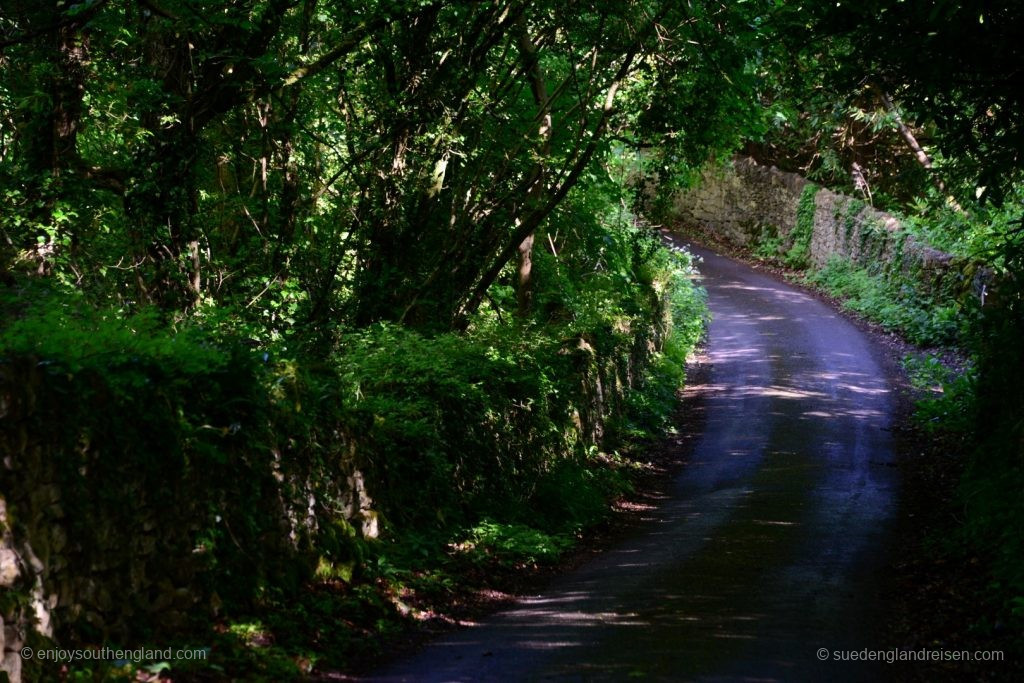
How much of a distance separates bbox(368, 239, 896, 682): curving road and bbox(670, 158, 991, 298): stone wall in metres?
5.64

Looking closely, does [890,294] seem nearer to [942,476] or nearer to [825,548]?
[942,476]

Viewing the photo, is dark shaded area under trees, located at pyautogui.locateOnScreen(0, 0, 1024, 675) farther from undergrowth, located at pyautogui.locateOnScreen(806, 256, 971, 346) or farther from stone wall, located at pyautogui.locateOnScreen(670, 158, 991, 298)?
undergrowth, located at pyautogui.locateOnScreen(806, 256, 971, 346)

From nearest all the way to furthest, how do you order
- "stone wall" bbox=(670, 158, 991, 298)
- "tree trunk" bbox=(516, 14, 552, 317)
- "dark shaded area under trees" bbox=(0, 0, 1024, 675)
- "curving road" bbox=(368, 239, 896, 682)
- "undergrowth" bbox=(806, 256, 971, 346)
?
"dark shaded area under trees" bbox=(0, 0, 1024, 675), "curving road" bbox=(368, 239, 896, 682), "tree trunk" bbox=(516, 14, 552, 317), "undergrowth" bbox=(806, 256, 971, 346), "stone wall" bbox=(670, 158, 991, 298)

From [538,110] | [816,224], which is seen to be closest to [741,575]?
[538,110]

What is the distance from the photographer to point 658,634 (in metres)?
7.86

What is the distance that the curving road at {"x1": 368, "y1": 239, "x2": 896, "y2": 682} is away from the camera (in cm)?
712

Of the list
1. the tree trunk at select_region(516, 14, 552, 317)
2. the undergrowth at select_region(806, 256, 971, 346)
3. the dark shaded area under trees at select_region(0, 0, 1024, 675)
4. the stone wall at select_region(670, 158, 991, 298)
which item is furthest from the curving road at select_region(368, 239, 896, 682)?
the stone wall at select_region(670, 158, 991, 298)

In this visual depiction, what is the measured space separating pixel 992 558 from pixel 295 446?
690 centimetres

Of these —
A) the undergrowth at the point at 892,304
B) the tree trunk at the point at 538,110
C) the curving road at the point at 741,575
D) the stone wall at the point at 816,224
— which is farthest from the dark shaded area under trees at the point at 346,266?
the undergrowth at the point at 892,304

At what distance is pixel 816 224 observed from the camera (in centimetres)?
3578

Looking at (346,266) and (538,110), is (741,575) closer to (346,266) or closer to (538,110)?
(346,266)

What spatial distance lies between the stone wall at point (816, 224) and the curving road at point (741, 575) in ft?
18.5

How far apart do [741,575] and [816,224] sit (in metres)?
28.4

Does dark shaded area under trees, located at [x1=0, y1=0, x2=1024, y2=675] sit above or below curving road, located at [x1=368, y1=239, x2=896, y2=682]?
above
